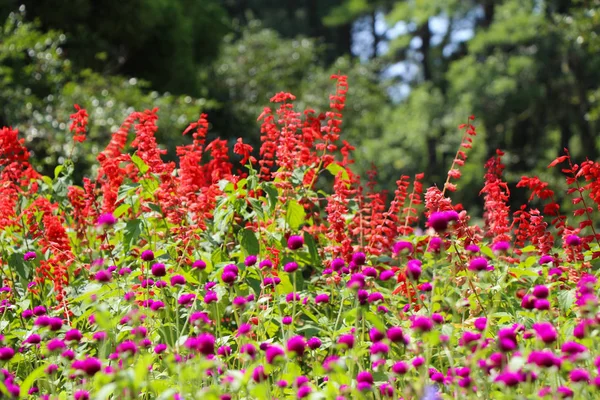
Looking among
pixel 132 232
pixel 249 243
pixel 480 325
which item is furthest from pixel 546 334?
pixel 132 232

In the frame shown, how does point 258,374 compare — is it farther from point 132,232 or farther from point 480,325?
point 132,232

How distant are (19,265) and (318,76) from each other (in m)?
16.0

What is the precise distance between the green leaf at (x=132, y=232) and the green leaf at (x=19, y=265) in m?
0.51

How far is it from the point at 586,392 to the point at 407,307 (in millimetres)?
1042

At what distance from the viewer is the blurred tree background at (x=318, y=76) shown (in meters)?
9.67

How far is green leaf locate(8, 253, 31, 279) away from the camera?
3.50m

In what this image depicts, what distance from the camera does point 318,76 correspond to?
62.6 feet

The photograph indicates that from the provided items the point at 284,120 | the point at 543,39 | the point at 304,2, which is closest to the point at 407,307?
the point at 284,120

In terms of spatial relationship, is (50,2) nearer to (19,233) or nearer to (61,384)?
(19,233)

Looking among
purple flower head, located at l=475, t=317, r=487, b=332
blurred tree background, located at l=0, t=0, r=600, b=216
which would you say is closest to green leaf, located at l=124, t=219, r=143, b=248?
purple flower head, located at l=475, t=317, r=487, b=332

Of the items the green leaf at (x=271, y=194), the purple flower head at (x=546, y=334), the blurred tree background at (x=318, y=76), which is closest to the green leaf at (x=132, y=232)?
the green leaf at (x=271, y=194)

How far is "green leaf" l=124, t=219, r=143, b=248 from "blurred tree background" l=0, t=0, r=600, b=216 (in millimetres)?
4296

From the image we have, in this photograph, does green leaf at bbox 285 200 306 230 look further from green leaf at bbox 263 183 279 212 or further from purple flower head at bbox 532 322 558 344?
purple flower head at bbox 532 322 558 344

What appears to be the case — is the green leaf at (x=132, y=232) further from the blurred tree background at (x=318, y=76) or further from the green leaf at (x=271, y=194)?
the blurred tree background at (x=318, y=76)
